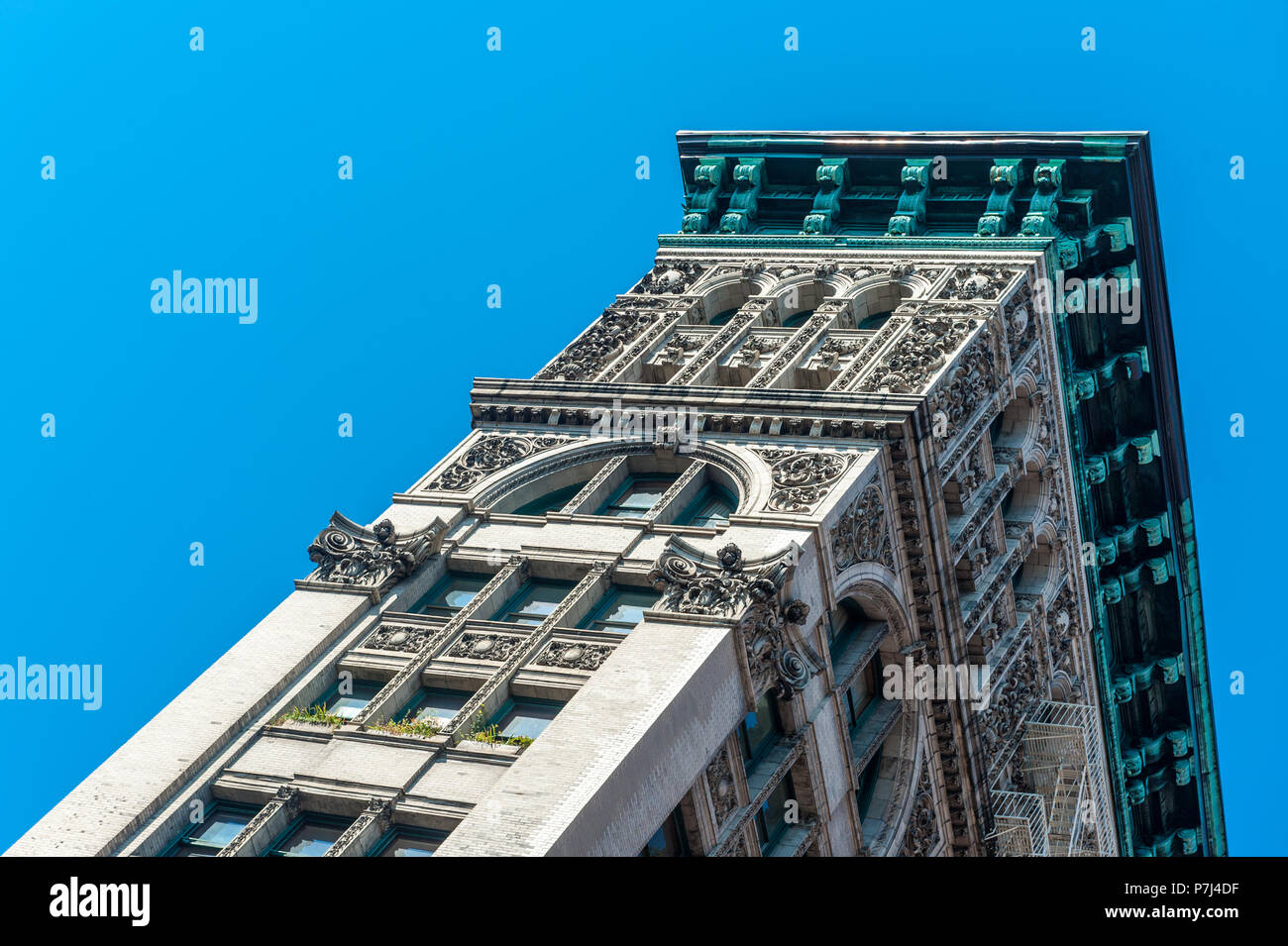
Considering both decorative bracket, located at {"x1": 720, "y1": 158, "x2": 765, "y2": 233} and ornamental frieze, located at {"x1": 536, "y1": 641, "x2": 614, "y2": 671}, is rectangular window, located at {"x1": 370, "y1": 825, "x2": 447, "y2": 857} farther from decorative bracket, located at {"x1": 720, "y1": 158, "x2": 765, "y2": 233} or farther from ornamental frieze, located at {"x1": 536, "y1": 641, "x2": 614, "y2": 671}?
decorative bracket, located at {"x1": 720, "y1": 158, "x2": 765, "y2": 233}

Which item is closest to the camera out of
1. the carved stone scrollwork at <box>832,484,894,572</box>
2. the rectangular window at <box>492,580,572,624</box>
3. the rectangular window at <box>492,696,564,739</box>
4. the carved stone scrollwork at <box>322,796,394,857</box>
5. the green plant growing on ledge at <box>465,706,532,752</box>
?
the carved stone scrollwork at <box>322,796,394,857</box>

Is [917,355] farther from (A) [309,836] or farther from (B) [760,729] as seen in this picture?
(A) [309,836]

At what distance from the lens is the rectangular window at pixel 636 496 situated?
3959 cm

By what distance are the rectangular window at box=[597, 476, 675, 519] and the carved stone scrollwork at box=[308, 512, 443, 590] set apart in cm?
375

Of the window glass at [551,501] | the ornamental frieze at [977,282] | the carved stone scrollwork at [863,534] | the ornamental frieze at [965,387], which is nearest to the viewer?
Answer: the carved stone scrollwork at [863,534]

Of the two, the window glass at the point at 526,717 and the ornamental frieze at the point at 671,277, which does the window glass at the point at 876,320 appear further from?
the window glass at the point at 526,717

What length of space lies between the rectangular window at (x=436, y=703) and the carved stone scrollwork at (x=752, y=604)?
3822mm

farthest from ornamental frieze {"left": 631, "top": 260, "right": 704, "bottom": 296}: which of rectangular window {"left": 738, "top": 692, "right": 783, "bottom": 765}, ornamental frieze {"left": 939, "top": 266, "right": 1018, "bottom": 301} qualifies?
rectangular window {"left": 738, "top": 692, "right": 783, "bottom": 765}

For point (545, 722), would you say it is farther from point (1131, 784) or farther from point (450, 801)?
point (1131, 784)

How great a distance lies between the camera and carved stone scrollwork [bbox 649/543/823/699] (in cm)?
3309

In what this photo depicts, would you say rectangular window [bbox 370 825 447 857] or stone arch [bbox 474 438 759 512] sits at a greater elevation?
stone arch [bbox 474 438 759 512]
